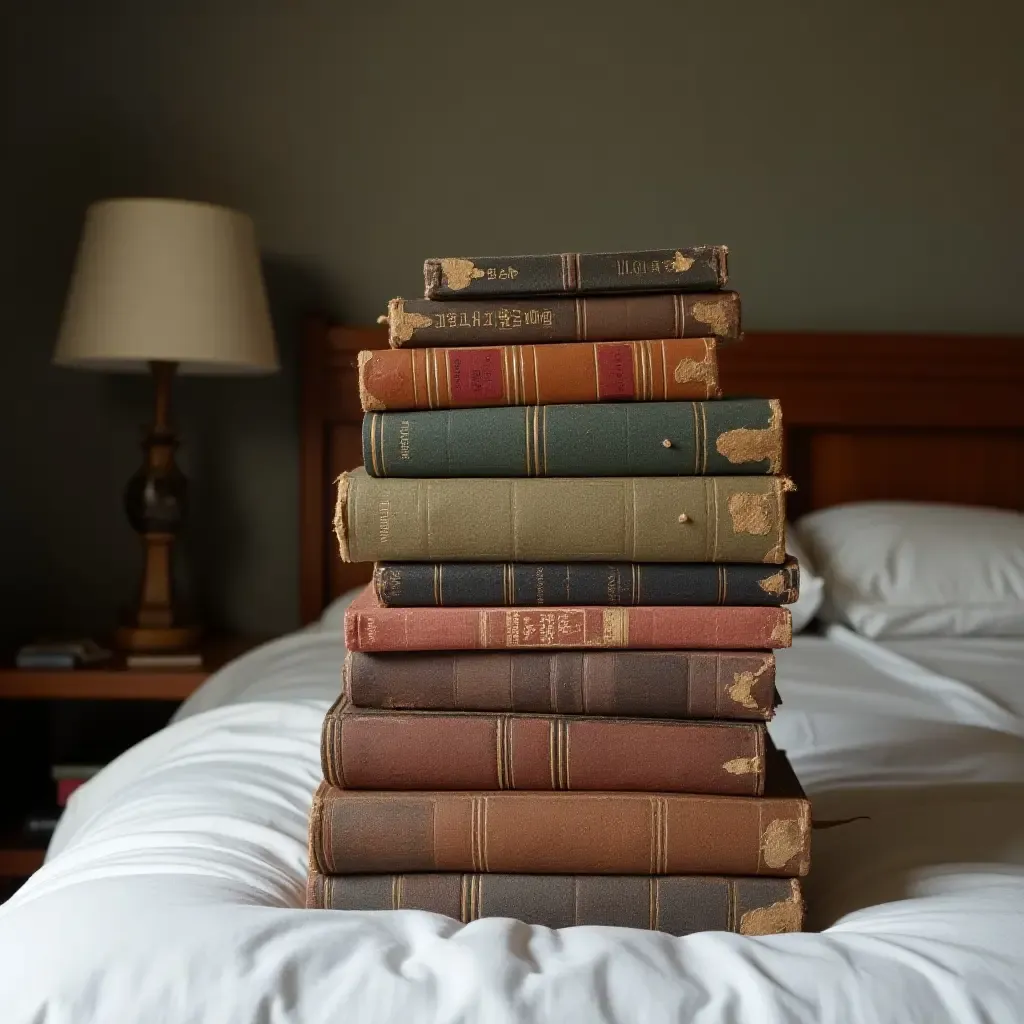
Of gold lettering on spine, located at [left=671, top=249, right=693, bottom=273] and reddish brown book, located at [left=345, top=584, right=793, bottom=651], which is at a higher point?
gold lettering on spine, located at [left=671, top=249, right=693, bottom=273]

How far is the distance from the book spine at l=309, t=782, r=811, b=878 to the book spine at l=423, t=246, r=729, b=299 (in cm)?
33

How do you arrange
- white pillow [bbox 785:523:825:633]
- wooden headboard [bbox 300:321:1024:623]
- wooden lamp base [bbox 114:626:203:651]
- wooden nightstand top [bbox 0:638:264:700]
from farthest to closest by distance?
1. wooden headboard [bbox 300:321:1024:623]
2. wooden lamp base [bbox 114:626:203:651]
3. wooden nightstand top [bbox 0:638:264:700]
4. white pillow [bbox 785:523:825:633]

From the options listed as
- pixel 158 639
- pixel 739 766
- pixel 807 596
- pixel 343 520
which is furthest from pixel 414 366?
pixel 158 639

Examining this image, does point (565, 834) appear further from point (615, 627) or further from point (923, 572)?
point (923, 572)

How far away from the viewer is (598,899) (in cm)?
73

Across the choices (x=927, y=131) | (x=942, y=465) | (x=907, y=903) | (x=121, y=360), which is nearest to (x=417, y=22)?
(x=121, y=360)

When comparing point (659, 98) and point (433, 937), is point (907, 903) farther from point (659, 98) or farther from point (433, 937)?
point (659, 98)

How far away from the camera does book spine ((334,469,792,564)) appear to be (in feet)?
2.44

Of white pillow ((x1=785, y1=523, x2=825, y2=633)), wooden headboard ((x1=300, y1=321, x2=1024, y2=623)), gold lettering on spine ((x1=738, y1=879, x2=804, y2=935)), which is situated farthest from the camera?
wooden headboard ((x1=300, y1=321, x2=1024, y2=623))

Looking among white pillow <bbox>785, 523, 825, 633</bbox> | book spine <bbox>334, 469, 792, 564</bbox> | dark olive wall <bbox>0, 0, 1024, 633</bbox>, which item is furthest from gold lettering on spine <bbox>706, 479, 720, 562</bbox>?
dark olive wall <bbox>0, 0, 1024, 633</bbox>

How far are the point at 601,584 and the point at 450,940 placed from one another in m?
0.24

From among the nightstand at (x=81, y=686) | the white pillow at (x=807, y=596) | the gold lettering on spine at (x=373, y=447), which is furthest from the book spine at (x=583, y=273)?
the nightstand at (x=81, y=686)

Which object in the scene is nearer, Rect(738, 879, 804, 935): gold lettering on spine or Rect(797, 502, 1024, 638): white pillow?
Rect(738, 879, 804, 935): gold lettering on spine

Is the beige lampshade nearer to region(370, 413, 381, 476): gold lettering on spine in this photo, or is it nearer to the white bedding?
the white bedding
